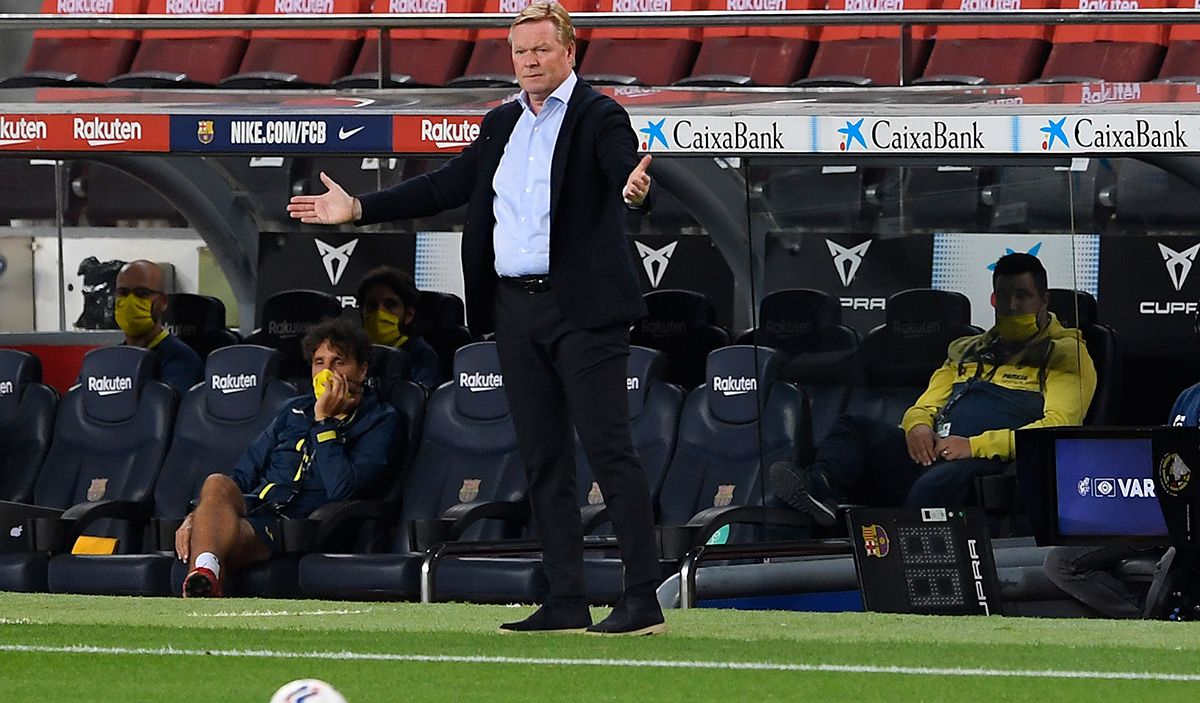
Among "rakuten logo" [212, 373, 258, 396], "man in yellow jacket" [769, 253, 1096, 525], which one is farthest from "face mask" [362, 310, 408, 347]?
"man in yellow jacket" [769, 253, 1096, 525]

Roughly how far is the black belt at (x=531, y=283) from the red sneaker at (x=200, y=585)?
160 inches

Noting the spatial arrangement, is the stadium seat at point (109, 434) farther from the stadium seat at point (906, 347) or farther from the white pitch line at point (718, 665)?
the white pitch line at point (718, 665)

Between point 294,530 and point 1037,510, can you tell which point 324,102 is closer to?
point 294,530

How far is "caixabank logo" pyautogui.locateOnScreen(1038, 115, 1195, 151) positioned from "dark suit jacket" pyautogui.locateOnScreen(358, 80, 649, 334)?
3.39 m

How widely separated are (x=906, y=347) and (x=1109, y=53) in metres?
6.33

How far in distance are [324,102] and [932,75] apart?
12.7 ft

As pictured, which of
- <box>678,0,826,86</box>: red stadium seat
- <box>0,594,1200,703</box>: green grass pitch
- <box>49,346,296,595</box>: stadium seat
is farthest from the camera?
<box>678,0,826,86</box>: red stadium seat

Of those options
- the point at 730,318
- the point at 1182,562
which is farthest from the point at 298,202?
the point at 730,318

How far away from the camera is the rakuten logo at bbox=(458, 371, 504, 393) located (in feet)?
35.9

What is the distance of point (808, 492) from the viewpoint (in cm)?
998

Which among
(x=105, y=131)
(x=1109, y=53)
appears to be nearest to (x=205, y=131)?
(x=105, y=131)

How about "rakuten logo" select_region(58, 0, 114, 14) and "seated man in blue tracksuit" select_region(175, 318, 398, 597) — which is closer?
"seated man in blue tracksuit" select_region(175, 318, 398, 597)

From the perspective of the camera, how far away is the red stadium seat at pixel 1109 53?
1470cm

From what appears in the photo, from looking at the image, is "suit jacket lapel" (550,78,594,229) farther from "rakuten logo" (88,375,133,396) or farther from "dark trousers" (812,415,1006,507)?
"rakuten logo" (88,375,133,396)
